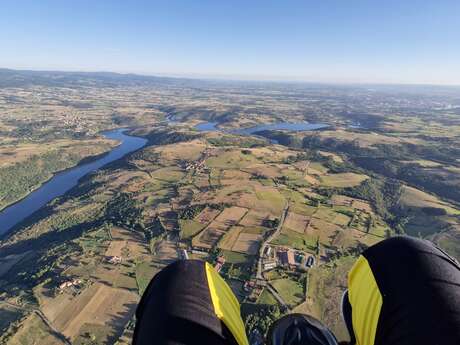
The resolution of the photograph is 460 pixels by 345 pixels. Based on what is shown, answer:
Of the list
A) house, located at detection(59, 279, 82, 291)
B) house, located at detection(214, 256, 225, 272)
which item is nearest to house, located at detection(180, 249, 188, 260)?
house, located at detection(214, 256, 225, 272)

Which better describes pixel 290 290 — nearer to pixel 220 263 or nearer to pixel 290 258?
pixel 290 258

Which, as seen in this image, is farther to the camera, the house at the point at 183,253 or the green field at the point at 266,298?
the house at the point at 183,253

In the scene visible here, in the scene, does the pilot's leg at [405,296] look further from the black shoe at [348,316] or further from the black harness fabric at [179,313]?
the black harness fabric at [179,313]

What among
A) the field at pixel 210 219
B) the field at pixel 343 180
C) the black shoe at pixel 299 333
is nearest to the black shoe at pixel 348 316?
the black shoe at pixel 299 333

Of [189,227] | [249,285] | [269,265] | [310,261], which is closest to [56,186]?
[189,227]

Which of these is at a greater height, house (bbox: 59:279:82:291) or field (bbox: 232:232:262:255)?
field (bbox: 232:232:262:255)

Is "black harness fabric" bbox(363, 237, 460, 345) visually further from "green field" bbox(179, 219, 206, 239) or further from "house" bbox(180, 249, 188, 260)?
"green field" bbox(179, 219, 206, 239)
